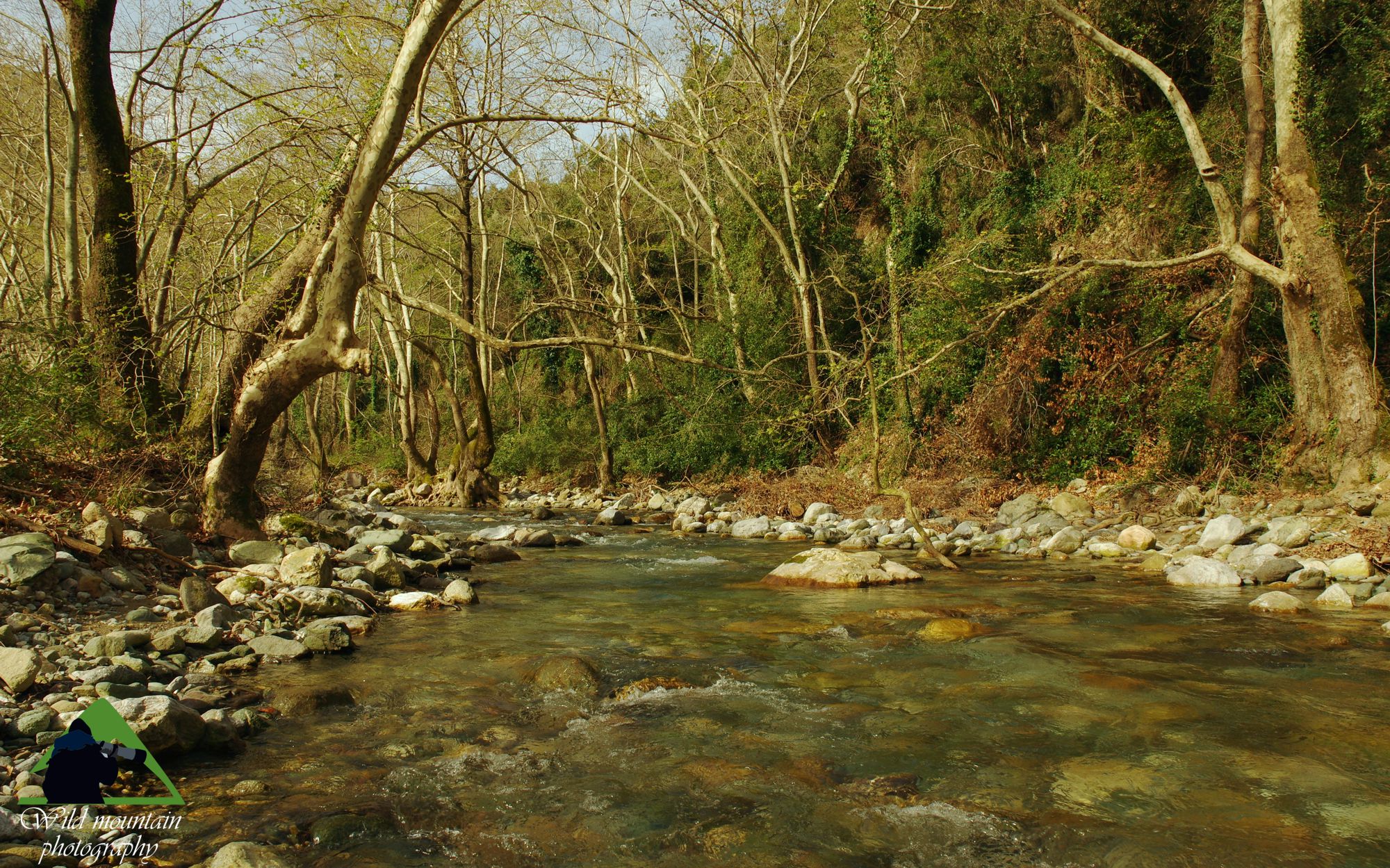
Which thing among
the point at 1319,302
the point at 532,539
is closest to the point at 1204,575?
the point at 1319,302

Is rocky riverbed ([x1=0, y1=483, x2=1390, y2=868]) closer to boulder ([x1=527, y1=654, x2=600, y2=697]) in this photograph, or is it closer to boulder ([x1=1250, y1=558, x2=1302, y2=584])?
boulder ([x1=1250, y1=558, x2=1302, y2=584])

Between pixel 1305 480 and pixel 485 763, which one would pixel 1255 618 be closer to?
pixel 1305 480

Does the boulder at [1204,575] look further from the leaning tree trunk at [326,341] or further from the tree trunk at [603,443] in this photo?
the tree trunk at [603,443]

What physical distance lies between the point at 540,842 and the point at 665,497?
14823 millimetres

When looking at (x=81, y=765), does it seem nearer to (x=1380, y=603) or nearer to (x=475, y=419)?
(x=1380, y=603)

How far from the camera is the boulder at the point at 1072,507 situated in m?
10.9

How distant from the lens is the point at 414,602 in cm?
722

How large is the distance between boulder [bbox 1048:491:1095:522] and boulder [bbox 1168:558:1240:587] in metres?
3.10

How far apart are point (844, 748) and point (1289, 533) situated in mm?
6683

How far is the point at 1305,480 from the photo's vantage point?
934 cm

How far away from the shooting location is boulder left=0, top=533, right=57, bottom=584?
5.16 metres

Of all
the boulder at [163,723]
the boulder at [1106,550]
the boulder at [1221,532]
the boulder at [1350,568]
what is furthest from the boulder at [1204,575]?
the boulder at [163,723]

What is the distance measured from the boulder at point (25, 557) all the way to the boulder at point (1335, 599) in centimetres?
904

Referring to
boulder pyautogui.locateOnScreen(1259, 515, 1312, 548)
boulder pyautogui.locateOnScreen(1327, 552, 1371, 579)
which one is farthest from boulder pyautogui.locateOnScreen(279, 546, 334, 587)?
boulder pyautogui.locateOnScreen(1259, 515, 1312, 548)
